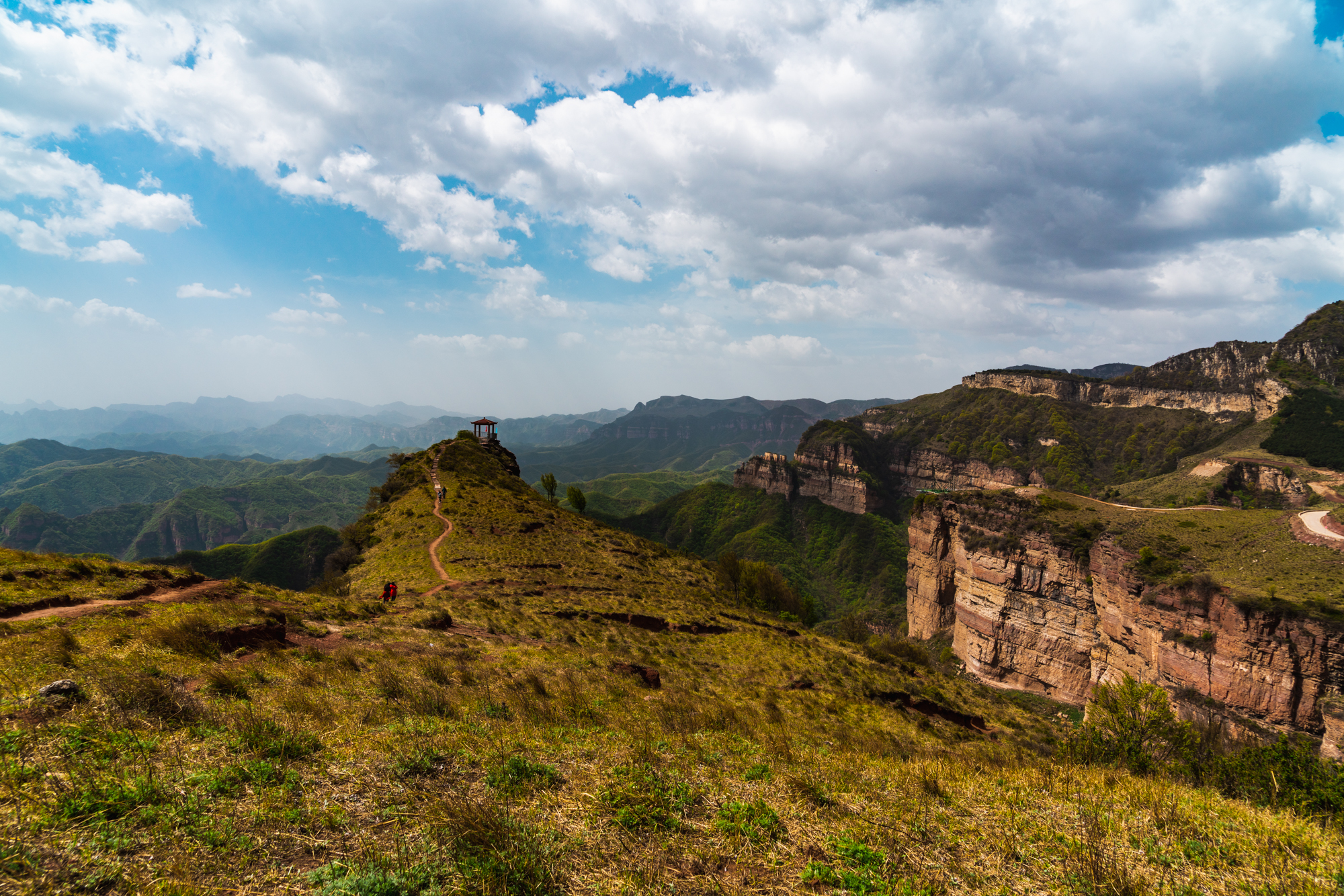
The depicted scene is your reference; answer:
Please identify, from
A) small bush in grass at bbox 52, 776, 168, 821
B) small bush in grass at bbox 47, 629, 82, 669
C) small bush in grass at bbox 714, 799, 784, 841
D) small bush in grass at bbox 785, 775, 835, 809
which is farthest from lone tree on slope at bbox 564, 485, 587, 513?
small bush in grass at bbox 52, 776, 168, 821

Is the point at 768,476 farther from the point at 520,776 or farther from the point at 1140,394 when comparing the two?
the point at 520,776

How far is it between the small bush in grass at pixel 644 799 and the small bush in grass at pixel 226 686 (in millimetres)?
7205

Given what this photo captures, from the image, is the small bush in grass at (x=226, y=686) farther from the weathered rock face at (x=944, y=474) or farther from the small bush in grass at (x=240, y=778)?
the weathered rock face at (x=944, y=474)

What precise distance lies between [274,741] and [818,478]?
160411mm

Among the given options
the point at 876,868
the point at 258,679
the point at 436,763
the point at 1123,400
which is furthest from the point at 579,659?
the point at 1123,400

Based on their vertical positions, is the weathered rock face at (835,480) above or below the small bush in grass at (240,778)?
below

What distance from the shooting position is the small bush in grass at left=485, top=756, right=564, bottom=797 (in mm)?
6574

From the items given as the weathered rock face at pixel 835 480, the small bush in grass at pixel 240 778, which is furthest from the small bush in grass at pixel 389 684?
the weathered rock face at pixel 835 480

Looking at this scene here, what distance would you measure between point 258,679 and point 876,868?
11802 millimetres

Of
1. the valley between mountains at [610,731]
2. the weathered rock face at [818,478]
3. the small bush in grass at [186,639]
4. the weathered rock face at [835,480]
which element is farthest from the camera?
the weathered rock face at [818,478]

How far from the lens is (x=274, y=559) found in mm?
96375

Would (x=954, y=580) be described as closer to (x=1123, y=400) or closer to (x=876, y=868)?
(x=876, y=868)

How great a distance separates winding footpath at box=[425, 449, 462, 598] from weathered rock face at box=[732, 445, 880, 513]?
12067cm

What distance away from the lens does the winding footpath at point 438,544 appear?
28031 millimetres
